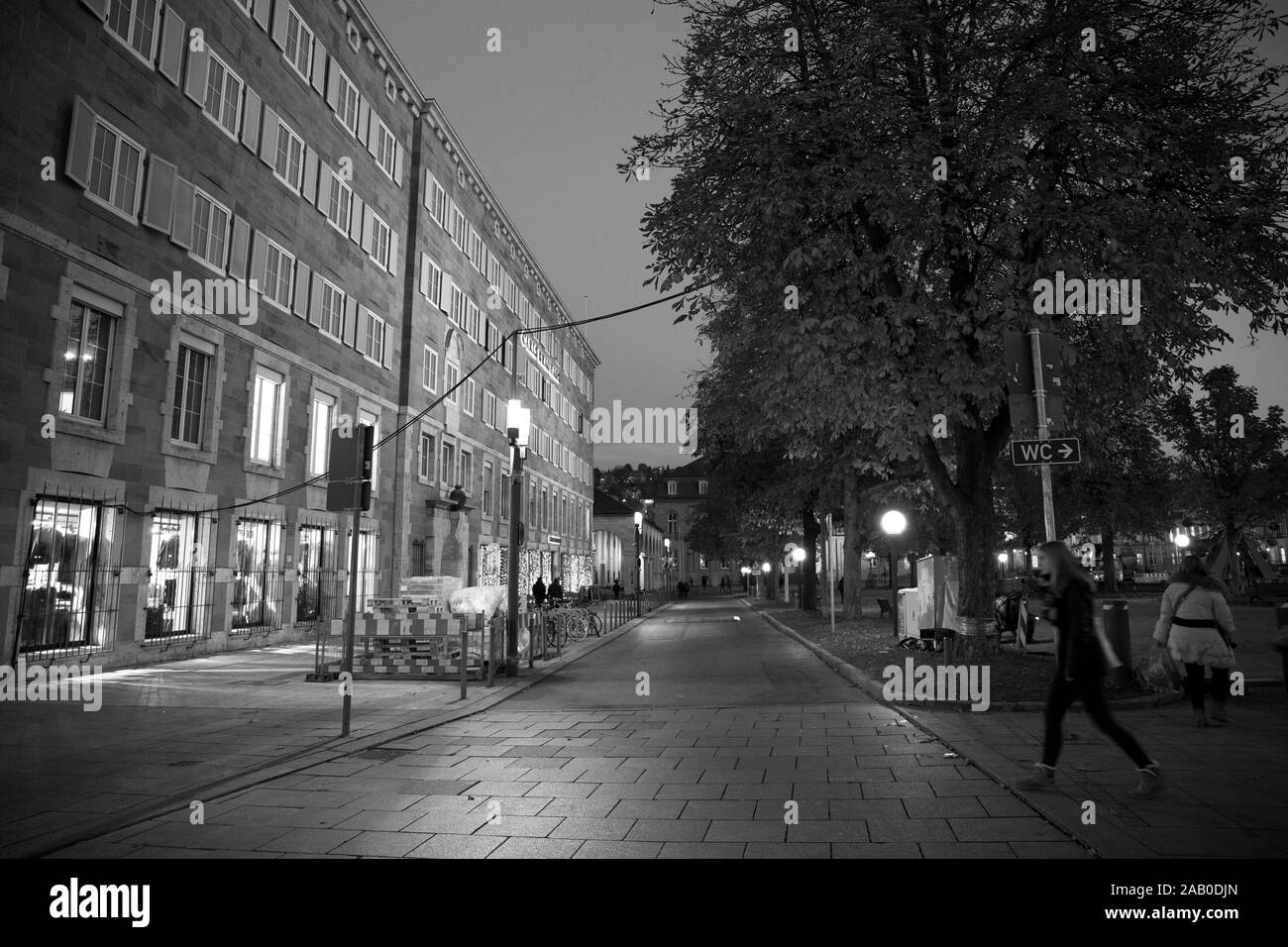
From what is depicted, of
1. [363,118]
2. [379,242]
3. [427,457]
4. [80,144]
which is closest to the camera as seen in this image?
[80,144]

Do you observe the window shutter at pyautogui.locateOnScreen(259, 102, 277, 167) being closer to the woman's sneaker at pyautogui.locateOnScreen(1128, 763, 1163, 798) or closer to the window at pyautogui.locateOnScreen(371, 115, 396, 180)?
the window at pyautogui.locateOnScreen(371, 115, 396, 180)

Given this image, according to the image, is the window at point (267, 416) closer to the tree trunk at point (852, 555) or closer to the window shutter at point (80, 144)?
the window shutter at point (80, 144)

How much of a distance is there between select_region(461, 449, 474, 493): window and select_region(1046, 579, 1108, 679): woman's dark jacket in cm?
3087

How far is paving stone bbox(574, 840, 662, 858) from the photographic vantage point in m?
4.64

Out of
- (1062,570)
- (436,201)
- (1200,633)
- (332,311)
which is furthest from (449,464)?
(1062,570)

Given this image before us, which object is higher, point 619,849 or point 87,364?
point 87,364

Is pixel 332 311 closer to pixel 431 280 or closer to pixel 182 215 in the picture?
pixel 182 215

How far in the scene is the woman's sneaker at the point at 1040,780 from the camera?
588cm

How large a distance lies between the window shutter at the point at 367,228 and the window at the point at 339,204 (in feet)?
3.14

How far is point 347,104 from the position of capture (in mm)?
25516

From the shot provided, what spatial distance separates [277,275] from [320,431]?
169 inches
